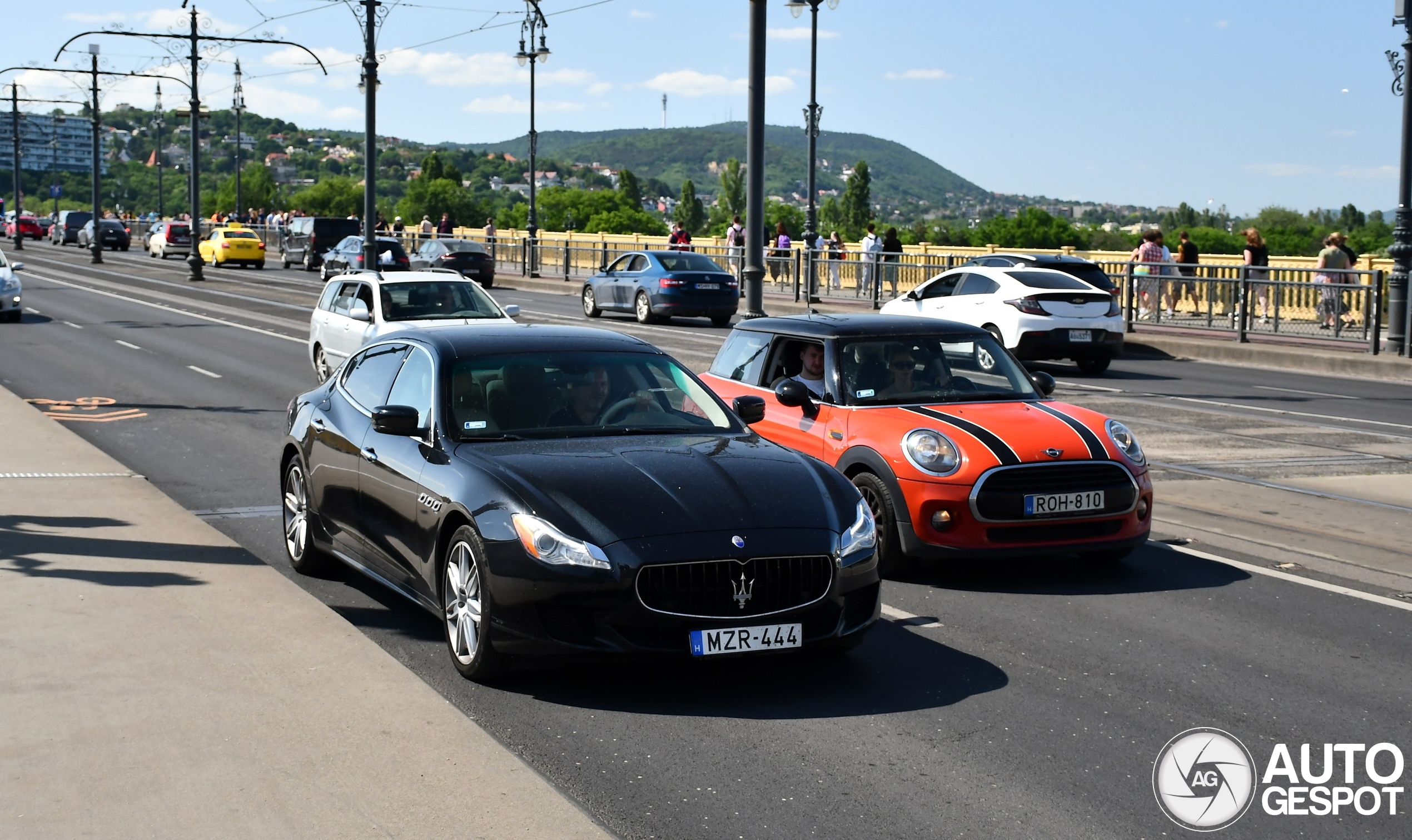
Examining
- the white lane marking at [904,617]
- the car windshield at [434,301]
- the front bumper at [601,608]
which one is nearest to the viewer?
the front bumper at [601,608]

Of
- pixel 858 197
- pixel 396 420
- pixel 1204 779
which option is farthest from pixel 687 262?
pixel 858 197

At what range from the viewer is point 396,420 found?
666 centimetres

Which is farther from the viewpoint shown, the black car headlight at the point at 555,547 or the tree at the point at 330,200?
the tree at the point at 330,200

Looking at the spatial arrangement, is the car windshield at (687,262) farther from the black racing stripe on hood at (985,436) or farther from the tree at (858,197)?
the tree at (858,197)

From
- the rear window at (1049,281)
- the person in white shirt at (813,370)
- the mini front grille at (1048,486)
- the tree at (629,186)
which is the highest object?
the tree at (629,186)

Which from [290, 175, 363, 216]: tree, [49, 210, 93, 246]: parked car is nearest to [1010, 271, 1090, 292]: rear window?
[49, 210, 93, 246]: parked car

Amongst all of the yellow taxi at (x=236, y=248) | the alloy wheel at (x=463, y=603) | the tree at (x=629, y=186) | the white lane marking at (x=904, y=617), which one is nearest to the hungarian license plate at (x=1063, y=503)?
the white lane marking at (x=904, y=617)

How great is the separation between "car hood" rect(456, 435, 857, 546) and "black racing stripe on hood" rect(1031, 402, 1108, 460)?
2220 millimetres

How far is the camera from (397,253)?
40.8 m

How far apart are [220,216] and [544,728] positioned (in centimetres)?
7834

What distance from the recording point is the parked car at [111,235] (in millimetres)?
77812

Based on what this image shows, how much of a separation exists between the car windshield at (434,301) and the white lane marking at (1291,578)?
34.3 feet

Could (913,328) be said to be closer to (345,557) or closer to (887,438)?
(887,438)

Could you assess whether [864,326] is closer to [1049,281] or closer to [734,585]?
[734,585]
